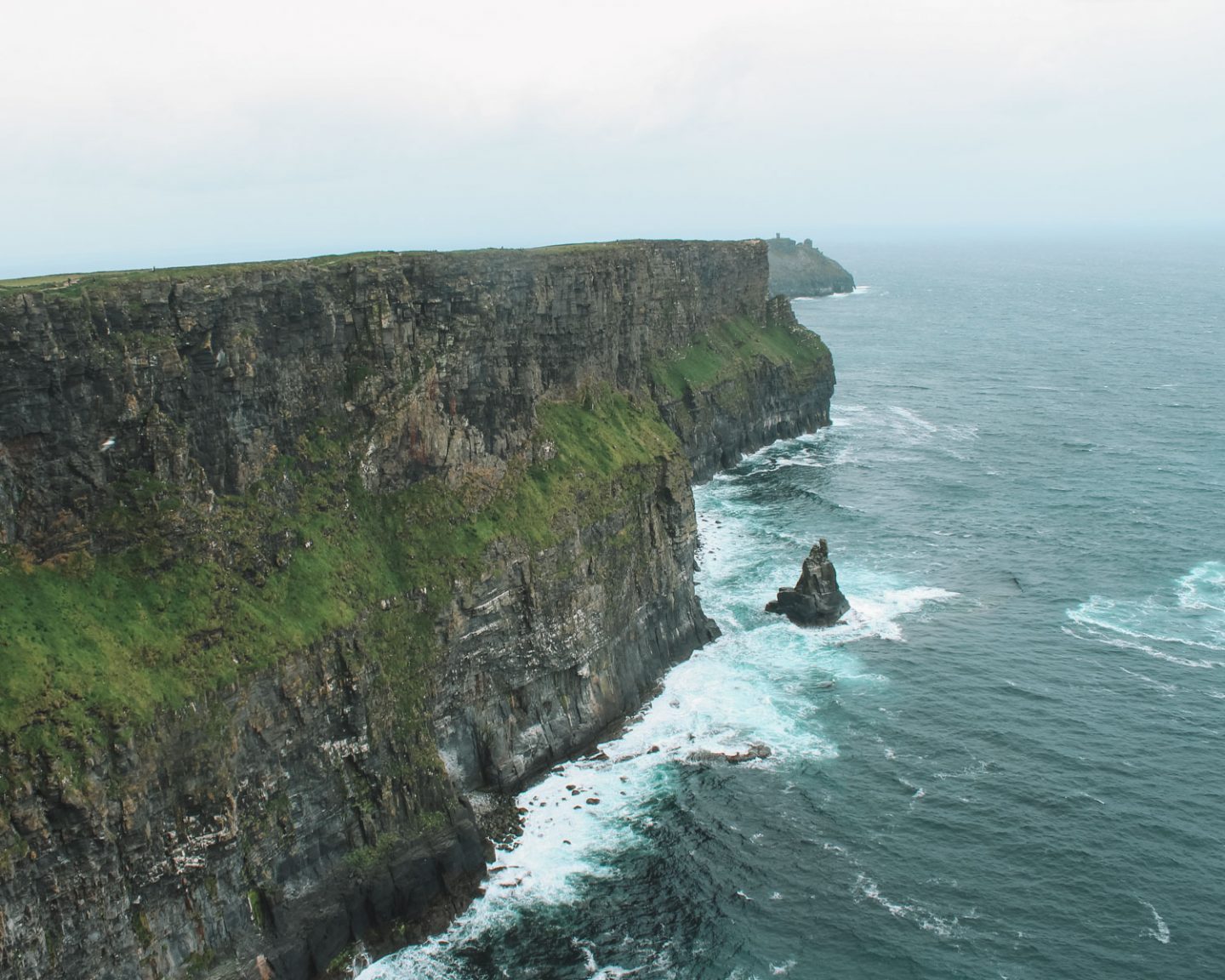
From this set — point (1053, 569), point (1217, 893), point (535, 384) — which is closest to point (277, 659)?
point (535, 384)

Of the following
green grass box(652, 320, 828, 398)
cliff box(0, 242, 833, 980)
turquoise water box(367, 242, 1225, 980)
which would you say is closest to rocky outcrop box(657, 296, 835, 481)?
green grass box(652, 320, 828, 398)

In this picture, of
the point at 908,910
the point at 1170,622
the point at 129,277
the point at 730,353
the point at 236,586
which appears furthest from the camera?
the point at 730,353

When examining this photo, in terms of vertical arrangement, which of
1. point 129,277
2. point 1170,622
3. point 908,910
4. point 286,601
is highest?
point 129,277

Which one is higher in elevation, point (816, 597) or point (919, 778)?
point (816, 597)

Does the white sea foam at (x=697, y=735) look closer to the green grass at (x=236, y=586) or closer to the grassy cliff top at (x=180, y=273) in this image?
the green grass at (x=236, y=586)

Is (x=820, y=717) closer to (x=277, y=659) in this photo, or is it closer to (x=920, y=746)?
(x=920, y=746)

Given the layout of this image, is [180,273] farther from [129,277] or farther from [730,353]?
[730,353]

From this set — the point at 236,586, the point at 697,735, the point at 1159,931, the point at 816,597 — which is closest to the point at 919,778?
the point at 697,735

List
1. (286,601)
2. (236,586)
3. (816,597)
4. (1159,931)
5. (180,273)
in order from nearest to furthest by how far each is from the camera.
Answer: (1159,931) < (236,586) < (286,601) < (180,273) < (816,597)
